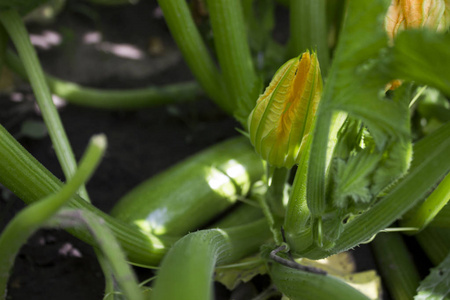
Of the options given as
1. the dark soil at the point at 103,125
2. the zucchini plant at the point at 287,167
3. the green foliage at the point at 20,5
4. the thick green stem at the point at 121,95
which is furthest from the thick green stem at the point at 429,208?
the green foliage at the point at 20,5

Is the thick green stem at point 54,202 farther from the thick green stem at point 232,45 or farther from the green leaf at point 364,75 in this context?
the thick green stem at point 232,45

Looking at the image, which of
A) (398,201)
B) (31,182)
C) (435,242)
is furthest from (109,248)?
(435,242)

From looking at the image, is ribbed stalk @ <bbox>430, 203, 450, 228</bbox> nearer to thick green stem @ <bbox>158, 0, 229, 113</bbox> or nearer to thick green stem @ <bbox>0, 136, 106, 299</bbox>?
thick green stem @ <bbox>158, 0, 229, 113</bbox>

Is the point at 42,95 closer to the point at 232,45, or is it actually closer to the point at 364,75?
the point at 232,45

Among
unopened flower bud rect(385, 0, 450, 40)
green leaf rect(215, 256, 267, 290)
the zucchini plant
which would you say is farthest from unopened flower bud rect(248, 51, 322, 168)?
green leaf rect(215, 256, 267, 290)

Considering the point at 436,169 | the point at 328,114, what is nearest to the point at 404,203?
the point at 436,169

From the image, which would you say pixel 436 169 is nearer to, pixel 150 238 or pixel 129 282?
pixel 129 282
